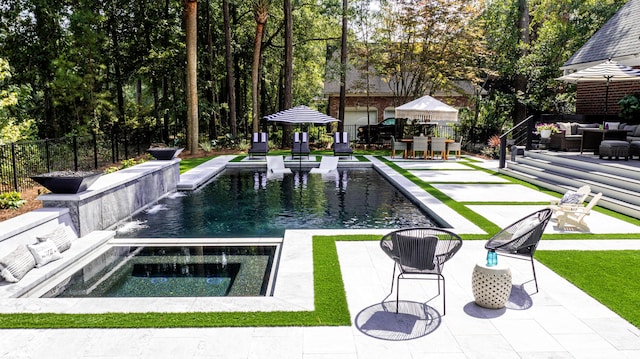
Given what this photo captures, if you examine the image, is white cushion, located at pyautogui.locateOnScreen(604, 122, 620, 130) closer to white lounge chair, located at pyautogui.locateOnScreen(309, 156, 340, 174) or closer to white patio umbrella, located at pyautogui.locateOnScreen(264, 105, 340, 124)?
white lounge chair, located at pyautogui.locateOnScreen(309, 156, 340, 174)

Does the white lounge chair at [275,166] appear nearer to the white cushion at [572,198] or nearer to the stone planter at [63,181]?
the stone planter at [63,181]

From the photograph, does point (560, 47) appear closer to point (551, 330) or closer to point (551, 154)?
point (551, 154)

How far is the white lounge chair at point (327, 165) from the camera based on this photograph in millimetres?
16156

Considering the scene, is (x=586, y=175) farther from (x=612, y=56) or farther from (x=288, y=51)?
(x=288, y=51)

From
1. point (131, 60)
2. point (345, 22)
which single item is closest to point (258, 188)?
point (345, 22)

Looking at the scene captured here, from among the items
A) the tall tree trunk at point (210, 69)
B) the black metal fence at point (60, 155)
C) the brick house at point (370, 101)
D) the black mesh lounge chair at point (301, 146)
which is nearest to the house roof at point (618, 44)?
the black mesh lounge chair at point (301, 146)

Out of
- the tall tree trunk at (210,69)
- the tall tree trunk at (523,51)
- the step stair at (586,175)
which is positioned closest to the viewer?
the step stair at (586,175)

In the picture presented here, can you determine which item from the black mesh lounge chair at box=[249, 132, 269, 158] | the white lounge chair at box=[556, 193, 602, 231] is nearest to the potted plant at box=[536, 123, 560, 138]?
the white lounge chair at box=[556, 193, 602, 231]

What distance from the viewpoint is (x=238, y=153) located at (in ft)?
70.3

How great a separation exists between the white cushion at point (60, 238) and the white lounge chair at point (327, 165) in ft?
32.8

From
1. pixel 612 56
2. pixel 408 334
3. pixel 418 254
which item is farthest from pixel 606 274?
pixel 612 56

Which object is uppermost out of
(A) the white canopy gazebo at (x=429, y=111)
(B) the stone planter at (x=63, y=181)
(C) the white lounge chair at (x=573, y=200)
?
(A) the white canopy gazebo at (x=429, y=111)

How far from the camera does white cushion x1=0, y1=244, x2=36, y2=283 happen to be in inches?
209

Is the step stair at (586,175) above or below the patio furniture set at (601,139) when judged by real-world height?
below
